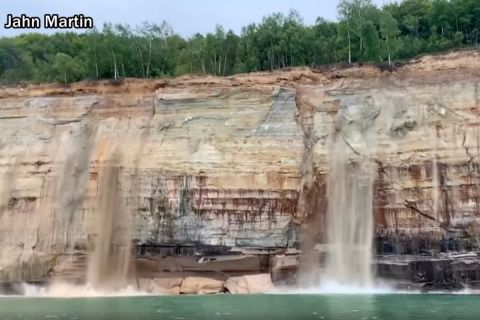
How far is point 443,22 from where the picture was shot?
42.5 m

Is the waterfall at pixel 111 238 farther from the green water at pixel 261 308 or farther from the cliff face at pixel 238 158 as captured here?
the green water at pixel 261 308

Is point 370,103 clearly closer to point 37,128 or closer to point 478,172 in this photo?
point 478,172

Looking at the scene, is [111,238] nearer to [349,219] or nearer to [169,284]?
[169,284]

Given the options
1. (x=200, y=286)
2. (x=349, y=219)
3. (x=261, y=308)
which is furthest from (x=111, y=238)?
(x=261, y=308)

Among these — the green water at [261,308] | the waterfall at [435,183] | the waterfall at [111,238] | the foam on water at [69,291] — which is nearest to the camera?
the green water at [261,308]

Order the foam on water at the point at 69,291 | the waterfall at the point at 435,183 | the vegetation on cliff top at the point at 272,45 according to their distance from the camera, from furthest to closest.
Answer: the vegetation on cliff top at the point at 272,45, the foam on water at the point at 69,291, the waterfall at the point at 435,183

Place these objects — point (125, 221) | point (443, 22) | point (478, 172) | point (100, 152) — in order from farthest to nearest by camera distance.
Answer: point (443, 22)
point (100, 152)
point (125, 221)
point (478, 172)

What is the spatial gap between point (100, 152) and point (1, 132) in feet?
19.0

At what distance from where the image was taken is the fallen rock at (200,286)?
26797 millimetres

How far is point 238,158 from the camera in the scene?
29.2m

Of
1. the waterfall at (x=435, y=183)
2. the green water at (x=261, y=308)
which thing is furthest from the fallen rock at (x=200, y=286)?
the waterfall at (x=435, y=183)

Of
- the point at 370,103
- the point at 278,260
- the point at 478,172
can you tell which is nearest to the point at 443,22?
the point at 370,103

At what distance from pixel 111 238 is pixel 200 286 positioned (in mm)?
4765

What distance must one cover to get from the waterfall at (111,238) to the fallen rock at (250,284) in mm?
4684
